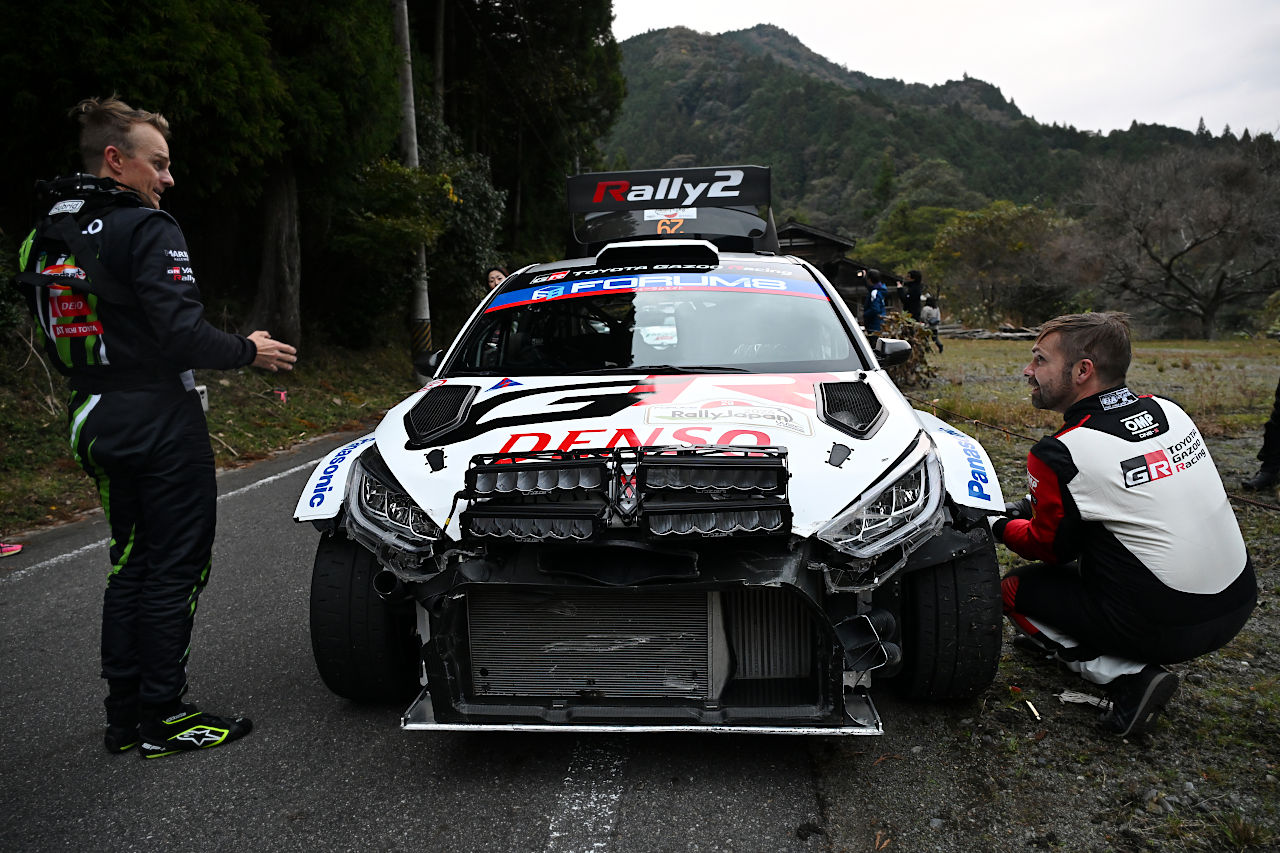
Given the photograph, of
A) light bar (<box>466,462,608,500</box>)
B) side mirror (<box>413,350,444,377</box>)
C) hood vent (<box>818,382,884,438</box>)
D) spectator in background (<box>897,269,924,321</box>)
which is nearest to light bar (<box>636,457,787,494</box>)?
light bar (<box>466,462,608,500</box>)

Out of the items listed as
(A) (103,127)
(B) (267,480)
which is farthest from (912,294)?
(A) (103,127)

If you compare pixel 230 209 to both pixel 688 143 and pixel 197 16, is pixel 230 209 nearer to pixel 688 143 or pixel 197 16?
pixel 197 16

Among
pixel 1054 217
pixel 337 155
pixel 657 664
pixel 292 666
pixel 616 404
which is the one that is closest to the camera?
pixel 657 664

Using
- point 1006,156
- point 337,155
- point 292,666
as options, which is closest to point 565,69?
point 337,155

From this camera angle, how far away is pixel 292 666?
335 cm

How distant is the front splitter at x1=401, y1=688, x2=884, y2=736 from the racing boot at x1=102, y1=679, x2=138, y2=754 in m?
1.02

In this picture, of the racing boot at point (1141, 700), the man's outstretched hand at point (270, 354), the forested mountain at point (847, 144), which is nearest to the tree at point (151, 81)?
the man's outstretched hand at point (270, 354)

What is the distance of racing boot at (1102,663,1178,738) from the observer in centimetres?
259

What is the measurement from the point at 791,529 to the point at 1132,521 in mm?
1192

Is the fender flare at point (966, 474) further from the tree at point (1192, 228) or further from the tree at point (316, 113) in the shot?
the tree at point (1192, 228)

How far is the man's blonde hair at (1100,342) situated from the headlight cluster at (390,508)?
6.71 feet

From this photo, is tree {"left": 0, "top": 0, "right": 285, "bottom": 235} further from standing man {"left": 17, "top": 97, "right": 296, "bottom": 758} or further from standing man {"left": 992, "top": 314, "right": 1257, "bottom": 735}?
standing man {"left": 992, "top": 314, "right": 1257, "bottom": 735}

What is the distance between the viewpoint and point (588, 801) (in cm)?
237

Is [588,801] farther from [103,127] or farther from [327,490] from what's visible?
[103,127]
